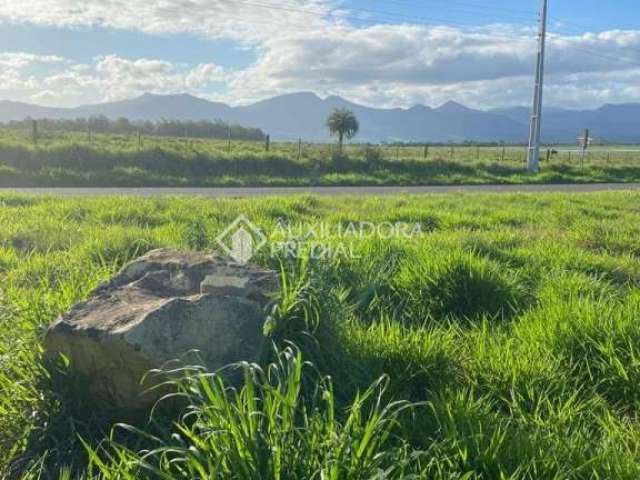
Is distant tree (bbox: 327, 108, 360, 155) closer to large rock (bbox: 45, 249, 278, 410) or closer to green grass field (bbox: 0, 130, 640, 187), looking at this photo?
green grass field (bbox: 0, 130, 640, 187)

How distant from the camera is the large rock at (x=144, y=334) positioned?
9.11ft

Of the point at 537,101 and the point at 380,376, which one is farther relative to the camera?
the point at 537,101

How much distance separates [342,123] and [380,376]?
1918 inches

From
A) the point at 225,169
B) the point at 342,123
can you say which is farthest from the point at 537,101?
the point at 342,123

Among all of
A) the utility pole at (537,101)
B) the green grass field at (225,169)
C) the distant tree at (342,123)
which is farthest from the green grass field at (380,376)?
the distant tree at (342,123)

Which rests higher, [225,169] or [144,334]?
[144,334]

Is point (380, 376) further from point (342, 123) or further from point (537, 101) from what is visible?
point (342, 123)

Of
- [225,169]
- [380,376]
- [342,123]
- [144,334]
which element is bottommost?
[380,376]

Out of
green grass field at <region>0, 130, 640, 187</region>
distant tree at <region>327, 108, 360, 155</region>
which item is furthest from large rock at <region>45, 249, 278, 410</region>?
distant tree at <region>327, 108, 360, 155</region>

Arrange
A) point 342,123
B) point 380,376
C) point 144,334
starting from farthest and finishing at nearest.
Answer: point 342,123 → point 380,376 → point 144,334

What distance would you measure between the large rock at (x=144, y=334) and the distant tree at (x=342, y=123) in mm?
47338

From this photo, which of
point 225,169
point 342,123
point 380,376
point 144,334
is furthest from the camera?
point 342,123

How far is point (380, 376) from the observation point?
2990 mm

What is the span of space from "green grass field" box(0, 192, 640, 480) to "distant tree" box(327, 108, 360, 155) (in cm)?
4536
